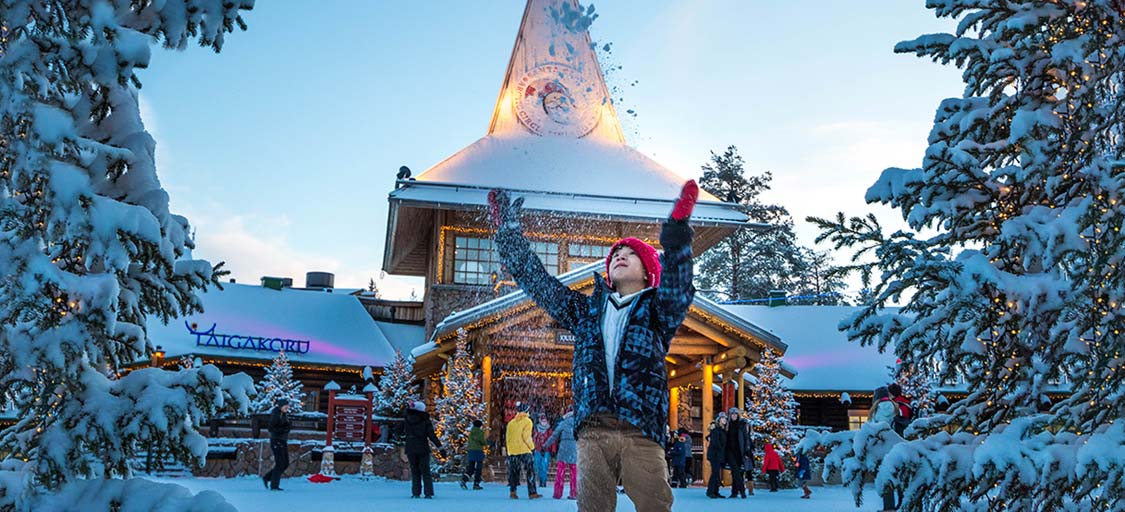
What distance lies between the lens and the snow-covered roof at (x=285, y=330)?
28438 mm

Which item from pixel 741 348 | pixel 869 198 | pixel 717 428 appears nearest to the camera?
pixel 869 198

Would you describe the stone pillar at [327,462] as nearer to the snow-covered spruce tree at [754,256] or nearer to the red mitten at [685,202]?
the red mitten at [685,202]

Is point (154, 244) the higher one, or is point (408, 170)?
point (408, 170)

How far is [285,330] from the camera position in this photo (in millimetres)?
30719

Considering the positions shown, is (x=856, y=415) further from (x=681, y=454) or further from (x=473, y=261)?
(x=473, y=261)

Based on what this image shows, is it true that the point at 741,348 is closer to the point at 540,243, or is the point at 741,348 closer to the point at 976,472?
the point at 540,243

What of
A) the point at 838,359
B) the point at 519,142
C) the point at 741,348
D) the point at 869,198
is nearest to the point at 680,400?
the point at 838,359

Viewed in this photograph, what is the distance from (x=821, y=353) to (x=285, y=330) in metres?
18.0

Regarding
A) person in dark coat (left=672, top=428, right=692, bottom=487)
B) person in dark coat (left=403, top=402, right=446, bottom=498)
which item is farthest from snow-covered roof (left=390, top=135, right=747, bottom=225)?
person in dark coat (left=403, top=402, right=446, bottom=498)

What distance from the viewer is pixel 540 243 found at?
92.9 feet

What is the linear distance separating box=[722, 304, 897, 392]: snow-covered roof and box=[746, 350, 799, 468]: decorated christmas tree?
12.5 ft

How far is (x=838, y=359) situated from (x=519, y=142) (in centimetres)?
1290

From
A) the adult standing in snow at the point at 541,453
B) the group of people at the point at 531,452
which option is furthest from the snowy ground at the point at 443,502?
the adult standing in snow at the point at 541,453

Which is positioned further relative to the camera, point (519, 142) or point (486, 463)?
point (519, 142)
